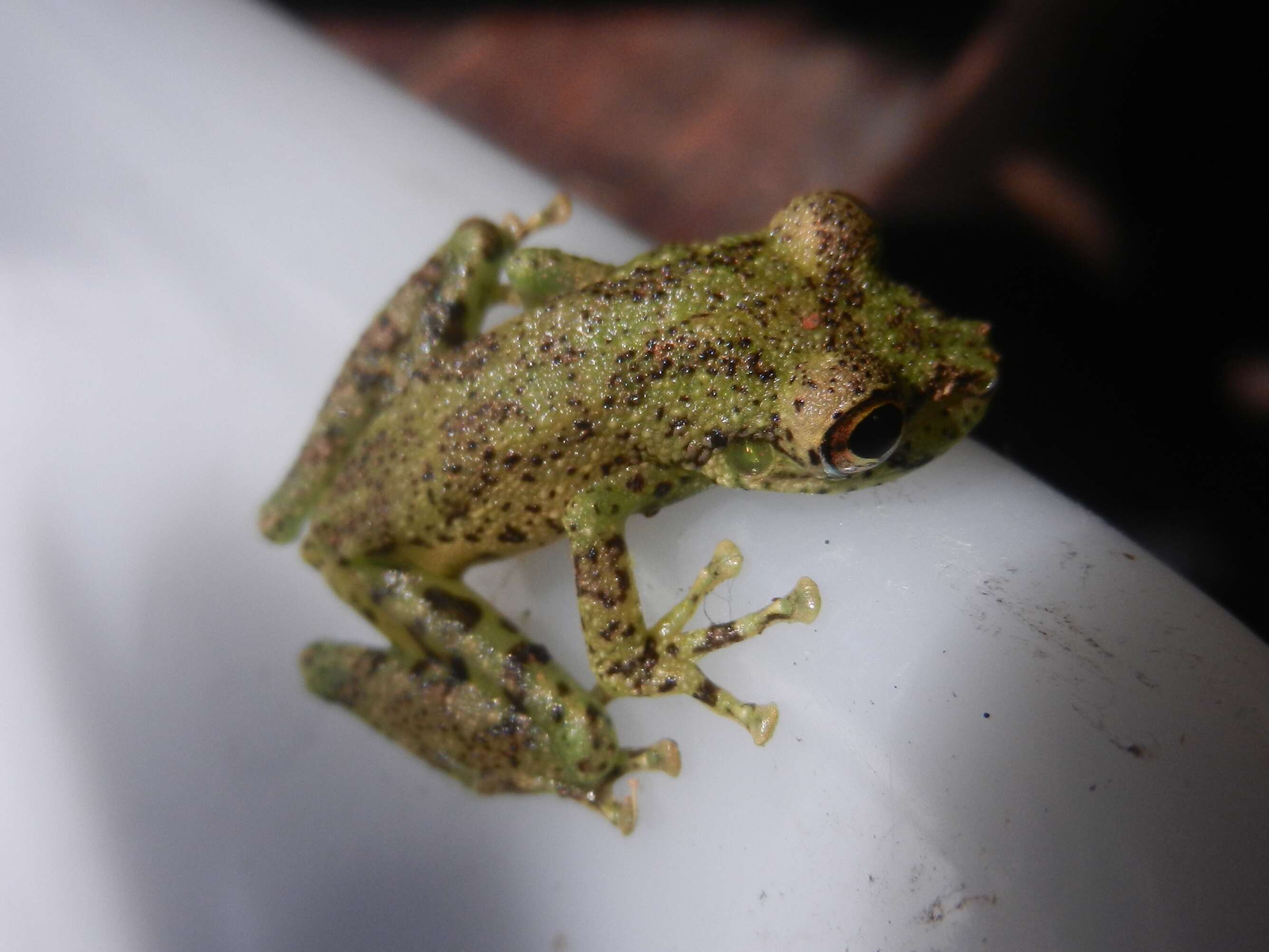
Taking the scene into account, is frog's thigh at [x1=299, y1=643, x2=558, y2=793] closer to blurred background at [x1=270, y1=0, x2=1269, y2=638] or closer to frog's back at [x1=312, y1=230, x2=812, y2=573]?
frog's back at [x1=312, y1=230, x2=812, y2=573]

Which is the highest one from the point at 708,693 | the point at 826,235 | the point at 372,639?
the point at 826,235

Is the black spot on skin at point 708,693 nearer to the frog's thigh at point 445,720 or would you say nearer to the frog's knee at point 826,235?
the frog's thigh at point 445,720

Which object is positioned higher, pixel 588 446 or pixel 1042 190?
pixel 1042 190

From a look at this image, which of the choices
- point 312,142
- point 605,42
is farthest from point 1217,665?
point 605,42

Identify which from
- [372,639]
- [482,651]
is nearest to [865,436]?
[482,651]

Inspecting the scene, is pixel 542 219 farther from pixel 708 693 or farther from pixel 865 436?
pixel 708 693

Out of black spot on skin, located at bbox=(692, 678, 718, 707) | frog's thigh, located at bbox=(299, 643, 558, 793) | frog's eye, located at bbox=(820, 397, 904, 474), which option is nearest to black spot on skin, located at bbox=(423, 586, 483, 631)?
frog's thigh, located at bbox=(299, 643, 558, 793)

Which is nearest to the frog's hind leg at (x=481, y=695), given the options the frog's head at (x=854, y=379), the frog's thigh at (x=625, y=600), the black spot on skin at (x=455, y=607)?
the black spot on skin at (x=455, y=607)

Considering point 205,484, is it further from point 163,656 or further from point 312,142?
point 312,142
